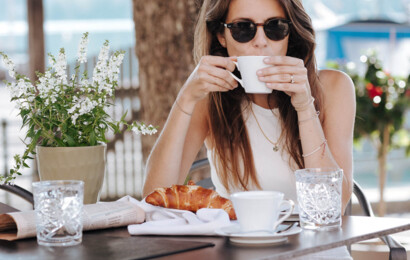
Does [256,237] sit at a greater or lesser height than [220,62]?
lesser

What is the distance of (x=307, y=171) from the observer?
1651mm

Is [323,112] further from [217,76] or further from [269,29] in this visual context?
[217,76]

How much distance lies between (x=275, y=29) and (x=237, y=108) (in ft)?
1.55

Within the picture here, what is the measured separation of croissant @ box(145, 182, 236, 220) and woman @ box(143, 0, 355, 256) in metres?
0.36

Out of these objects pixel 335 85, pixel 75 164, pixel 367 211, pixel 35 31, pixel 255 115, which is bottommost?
pixel 367 211

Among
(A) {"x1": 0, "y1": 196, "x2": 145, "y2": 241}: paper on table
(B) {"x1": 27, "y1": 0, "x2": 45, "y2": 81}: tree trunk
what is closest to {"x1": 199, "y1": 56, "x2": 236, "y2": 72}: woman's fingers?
(A) {"x1": 0, "y1": 196, "x2": 145, "y2": 241}: paper on table

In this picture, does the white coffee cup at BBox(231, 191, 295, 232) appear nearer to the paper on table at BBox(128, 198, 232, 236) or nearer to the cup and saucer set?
the cup and saucer set

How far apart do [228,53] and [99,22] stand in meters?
12.7

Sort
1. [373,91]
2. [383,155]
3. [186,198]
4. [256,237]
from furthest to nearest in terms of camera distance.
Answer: [383,155] < [373,91] < [186,198] < [256,237]

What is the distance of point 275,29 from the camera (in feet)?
7.21

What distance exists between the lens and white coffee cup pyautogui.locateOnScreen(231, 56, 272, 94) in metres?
1.80

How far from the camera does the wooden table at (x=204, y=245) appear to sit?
4.48 feet

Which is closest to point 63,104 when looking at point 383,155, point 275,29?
point 275,29

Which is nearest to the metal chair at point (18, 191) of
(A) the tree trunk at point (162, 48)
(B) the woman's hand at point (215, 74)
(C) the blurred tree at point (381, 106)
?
(B) the woman's hand at point (215, 74)
